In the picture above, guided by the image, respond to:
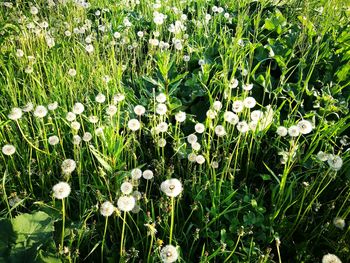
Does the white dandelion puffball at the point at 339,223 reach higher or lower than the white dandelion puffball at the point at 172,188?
lower

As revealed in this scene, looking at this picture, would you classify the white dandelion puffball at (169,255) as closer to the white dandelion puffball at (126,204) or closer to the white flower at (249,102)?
the white dandelion puffball at (126,204)

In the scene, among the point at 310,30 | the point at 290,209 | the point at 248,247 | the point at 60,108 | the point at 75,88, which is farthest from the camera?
the point at 310,30

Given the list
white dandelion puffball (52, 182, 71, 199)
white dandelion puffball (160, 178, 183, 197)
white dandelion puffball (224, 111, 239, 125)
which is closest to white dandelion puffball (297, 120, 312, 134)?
white dandelion puffball (224, 111, 239, 125)

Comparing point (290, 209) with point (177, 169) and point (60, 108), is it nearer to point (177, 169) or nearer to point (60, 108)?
point (177, 169)

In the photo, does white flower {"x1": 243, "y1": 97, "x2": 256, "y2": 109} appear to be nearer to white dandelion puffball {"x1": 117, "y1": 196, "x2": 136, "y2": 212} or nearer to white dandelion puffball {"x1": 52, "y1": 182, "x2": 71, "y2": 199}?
white dandelion puffball {"x1": 117, "y1": 196, "x2": 136, "y2": 212}

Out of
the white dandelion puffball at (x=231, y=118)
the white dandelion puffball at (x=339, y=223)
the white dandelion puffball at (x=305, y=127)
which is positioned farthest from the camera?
the white dandelion puffball at (x=231, y=118)

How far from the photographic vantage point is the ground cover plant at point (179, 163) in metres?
1.23

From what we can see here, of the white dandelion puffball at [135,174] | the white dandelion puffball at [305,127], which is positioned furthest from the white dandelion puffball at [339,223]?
the white dandelion puffball at [135,174]

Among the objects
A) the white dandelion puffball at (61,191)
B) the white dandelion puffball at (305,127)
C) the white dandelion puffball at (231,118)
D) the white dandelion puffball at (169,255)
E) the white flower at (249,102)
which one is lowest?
the white dandelion puffball at (169,255)

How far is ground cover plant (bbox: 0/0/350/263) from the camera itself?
123cm

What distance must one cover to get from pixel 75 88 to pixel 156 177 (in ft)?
2.50

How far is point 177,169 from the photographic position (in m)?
1.64

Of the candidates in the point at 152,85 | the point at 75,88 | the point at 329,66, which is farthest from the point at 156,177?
the point at 329,66

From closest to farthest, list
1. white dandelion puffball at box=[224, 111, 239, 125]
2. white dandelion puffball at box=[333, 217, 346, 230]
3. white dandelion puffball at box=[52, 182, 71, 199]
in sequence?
1. white dandelion puffball at box=[52, 182, 71, 199]
2. white dandelion puffball at box=[333, 217, 346, 230]
3. white dandelion puffball at box=[224, 111, 239, 125]
